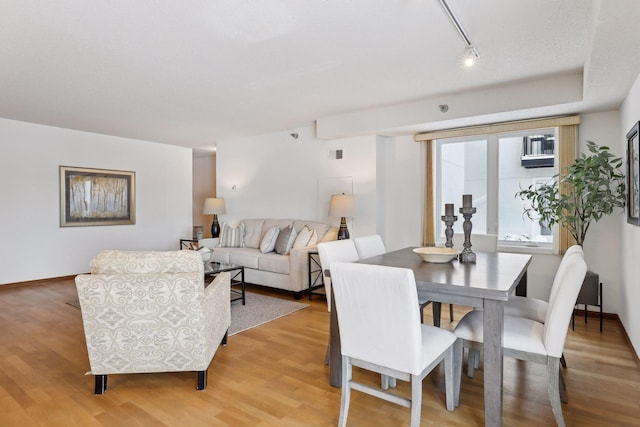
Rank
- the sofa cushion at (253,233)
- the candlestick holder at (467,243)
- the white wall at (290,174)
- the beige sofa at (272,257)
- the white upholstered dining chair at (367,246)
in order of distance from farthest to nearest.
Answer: the sofa cushion at (253,233)
the white wall at (290,174)
the beige sofa at (272,257)
the white upholstered dining chair at (367,246)
the candlestick holder at (467,243)

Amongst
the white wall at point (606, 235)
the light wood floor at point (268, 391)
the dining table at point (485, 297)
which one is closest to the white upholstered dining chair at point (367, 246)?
the dining table at point (485, 297)

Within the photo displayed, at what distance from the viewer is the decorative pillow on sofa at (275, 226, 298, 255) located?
5133mm

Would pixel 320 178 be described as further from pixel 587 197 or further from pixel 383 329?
pixel 383 329

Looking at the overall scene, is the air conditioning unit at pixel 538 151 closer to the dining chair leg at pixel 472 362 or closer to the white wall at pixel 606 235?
the white wall at pixel 606 235

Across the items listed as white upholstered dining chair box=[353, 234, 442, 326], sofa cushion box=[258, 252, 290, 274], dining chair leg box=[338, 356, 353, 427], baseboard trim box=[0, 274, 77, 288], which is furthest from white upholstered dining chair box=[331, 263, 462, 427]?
baseboard trim box=[0, 274, 77, 288]

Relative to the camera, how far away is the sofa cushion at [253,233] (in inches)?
230

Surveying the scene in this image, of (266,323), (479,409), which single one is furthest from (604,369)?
(266,323)

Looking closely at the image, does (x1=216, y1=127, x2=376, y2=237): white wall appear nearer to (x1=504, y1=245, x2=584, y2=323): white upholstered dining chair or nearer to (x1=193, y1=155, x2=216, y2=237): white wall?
(x1=193, y1=155, x2=216, y2=237): white wall

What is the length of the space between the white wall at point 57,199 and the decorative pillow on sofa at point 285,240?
123 inches

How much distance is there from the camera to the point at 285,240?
5215 mm

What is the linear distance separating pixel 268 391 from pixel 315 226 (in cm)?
313

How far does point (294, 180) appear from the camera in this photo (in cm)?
597

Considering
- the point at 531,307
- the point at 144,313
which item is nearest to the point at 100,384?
the point at 144,313

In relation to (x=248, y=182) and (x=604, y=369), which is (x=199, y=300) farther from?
(x=248, y=182)
